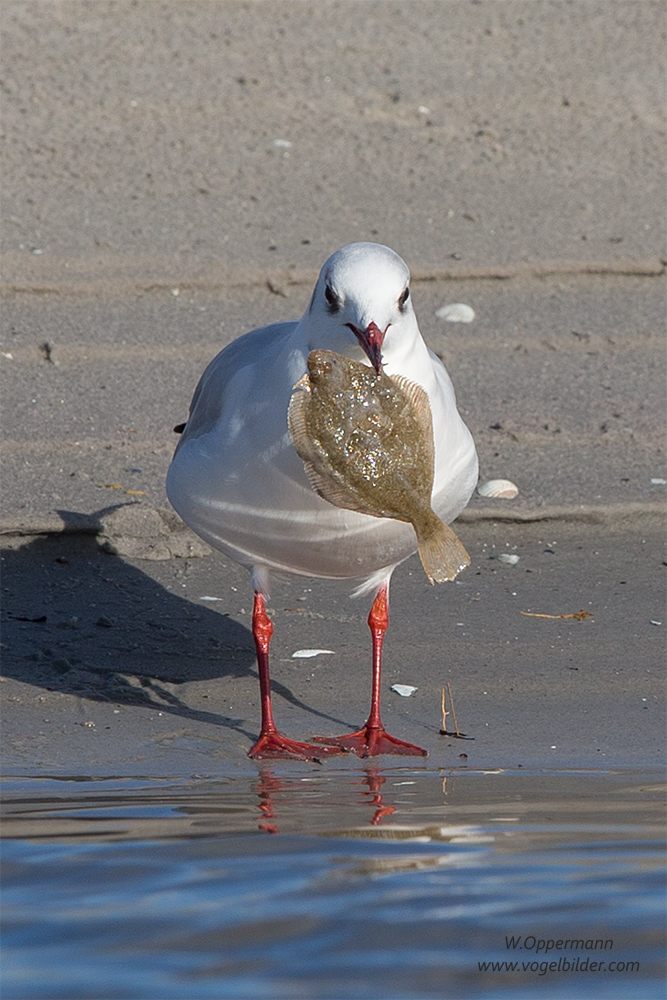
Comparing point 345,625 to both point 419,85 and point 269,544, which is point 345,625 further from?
point 419,85

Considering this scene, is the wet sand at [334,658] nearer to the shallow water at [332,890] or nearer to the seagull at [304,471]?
the seagull at [304,471]

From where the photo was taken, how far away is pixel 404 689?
15.8 feet

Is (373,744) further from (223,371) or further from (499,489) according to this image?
(499,489)

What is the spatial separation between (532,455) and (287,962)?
419 centimetres

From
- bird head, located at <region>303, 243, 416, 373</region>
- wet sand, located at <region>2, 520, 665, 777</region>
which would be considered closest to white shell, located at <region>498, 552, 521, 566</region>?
wet sand, located at <region>2, 520, 665, 777</region>

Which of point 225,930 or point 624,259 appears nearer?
point 225,930

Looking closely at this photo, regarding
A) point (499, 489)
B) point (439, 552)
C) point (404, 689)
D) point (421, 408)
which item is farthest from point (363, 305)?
point (499, 489)

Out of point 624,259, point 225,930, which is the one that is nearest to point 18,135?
point 624,259

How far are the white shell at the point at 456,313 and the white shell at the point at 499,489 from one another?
1907mm

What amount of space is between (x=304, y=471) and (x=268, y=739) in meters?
0.78

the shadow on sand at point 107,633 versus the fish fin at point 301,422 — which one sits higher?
the fish fin at point 301,422

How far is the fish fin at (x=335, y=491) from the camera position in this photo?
12.3ft

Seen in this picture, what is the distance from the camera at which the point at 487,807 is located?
3.57 meters

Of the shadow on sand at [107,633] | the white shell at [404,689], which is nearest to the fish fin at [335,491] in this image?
the shadow on sand at [107,633]
